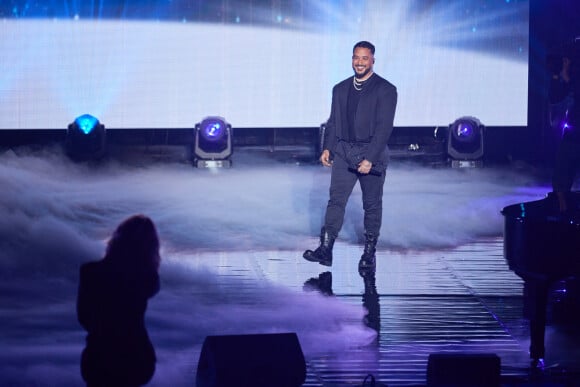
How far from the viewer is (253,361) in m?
3.77

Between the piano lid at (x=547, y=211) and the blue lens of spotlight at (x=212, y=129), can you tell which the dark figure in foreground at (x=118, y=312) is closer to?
the piano lid at (x=547, y=211)

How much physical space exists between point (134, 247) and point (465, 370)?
4.78 ft

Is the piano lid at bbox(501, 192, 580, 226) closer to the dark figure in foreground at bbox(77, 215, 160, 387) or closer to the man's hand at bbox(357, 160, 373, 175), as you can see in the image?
the man's hand at bbox(357, 160, 373, 175)

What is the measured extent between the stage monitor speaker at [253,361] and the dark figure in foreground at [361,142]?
2.67 metres

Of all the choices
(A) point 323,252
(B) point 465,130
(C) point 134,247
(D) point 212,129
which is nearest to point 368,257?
(A) point 323,252

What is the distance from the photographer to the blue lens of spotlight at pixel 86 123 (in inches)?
496

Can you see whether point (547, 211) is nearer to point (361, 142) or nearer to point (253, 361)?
point (361, 142)

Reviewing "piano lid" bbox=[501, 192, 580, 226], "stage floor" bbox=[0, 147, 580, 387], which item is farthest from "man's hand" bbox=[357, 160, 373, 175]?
"piano lid" bbox=[501, 192, 580, 226]

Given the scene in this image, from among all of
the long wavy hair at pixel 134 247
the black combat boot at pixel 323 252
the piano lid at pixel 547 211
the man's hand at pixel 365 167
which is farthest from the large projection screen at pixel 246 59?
the long wavy hair at pixel 134 247

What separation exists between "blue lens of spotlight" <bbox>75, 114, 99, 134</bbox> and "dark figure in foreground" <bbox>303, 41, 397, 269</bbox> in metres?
6.50

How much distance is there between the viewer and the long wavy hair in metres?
3.32

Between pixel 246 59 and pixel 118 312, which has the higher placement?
pixel 246 59

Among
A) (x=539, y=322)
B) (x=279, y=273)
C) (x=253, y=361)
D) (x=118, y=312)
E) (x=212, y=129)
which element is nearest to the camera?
(x=118, y=312)

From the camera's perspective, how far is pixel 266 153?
13438 mm
